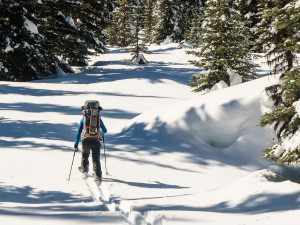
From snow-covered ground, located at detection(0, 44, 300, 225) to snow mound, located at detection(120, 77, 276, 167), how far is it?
3 centimetres

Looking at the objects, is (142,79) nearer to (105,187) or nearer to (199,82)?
(199,82)

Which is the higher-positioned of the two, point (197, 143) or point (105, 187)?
point (197, 143)

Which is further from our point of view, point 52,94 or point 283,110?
point 52,94

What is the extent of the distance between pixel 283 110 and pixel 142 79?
16.0m

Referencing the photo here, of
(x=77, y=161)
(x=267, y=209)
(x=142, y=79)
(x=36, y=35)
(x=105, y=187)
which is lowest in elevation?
(x=267, y=209)

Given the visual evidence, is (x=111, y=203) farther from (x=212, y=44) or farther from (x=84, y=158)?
(x=212, y=44)

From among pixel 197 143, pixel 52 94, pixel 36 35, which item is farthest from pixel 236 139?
pixel 36 35

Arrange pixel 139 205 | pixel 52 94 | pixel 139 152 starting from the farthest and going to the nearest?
pixel 52 94, pixel 139 152, pixel 139 205

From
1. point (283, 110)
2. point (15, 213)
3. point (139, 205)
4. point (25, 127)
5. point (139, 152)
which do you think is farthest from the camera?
point (25, 127)

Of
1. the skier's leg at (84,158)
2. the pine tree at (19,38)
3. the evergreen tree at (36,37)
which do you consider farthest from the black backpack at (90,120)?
the pine tree at (19,38)

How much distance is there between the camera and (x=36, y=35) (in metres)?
21.4

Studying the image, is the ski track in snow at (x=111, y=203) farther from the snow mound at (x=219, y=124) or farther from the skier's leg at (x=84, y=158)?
the snow mound at (x=219, y=124)

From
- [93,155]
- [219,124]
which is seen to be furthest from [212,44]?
[93,155]

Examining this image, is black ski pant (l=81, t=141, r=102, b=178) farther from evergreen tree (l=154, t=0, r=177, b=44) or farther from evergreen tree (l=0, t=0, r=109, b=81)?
evergreen tree (l=154, t=0, r=177, b=44)
